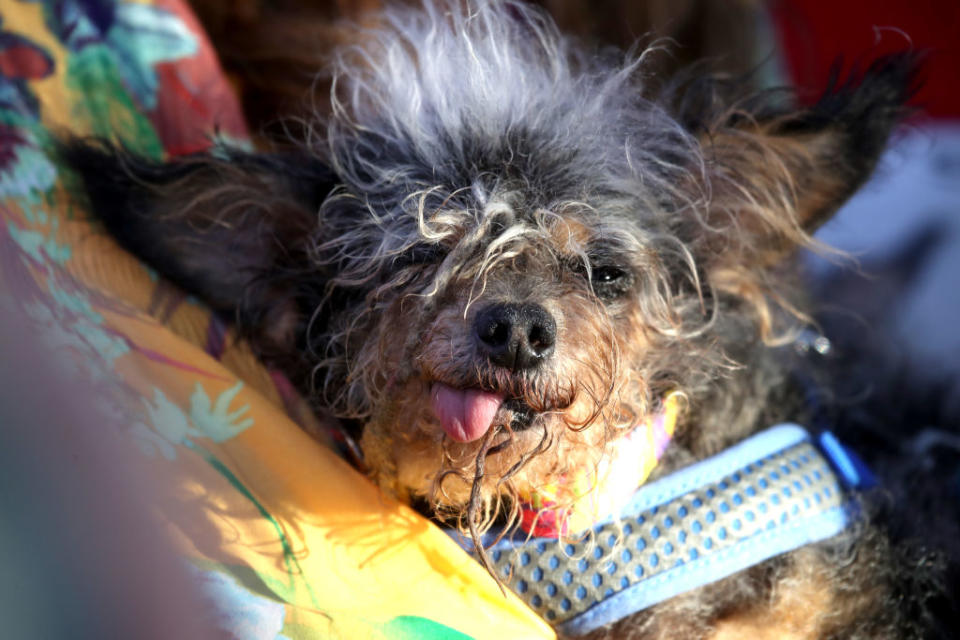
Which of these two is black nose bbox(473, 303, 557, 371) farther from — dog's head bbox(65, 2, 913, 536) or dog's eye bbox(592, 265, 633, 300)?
dog's eye bbox(592, 265, 633, 300)

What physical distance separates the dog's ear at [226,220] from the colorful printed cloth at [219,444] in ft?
0.21

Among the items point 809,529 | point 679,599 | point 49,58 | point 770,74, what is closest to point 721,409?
point 809,529

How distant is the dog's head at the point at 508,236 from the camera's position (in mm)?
1438

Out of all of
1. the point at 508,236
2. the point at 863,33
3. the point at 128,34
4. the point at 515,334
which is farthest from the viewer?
the point at 863,33

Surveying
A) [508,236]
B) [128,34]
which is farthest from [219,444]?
[128,34]

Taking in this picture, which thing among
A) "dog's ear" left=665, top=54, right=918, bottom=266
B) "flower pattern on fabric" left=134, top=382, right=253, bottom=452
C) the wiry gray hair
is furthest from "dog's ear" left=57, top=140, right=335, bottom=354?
"dog's ear" left=665, top=54, right=918, bottom=266

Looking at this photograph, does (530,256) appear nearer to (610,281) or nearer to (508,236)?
(508,236)

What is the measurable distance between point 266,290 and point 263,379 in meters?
0.22

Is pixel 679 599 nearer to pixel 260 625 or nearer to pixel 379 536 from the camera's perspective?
pixel 379 536

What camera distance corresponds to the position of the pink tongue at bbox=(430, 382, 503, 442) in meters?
1.37

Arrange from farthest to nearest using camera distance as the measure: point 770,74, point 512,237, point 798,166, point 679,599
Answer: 1. point 770,74
2. point 798,166
3. point 679,599
4. point 512,237

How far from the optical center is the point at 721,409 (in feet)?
5.92

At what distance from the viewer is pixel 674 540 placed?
150 centimetres

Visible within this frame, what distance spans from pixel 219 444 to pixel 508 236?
68 cm
